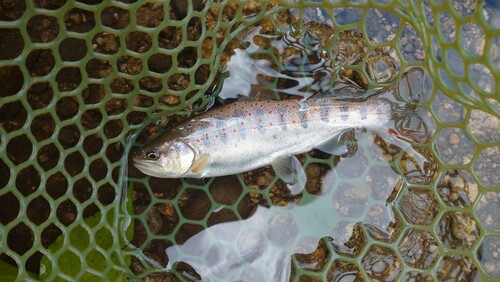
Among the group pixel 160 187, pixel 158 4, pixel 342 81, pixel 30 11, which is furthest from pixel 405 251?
pixel 30 11

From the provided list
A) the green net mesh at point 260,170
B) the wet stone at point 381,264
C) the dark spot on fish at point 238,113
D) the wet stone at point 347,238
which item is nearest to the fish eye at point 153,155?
the green net mesh at point 260,170

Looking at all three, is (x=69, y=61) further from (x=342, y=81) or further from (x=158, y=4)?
(x=342, y=81)

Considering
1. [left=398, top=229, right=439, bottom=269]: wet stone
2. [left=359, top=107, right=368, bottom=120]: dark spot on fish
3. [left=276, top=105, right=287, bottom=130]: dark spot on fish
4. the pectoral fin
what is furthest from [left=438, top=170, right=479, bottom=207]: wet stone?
[left=276, top=105, right=287, bottom=130]: dark spot on fish

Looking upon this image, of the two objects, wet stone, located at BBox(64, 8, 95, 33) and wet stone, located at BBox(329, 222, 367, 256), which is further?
wet stone, located at BBox(329, 222, 367, 256)

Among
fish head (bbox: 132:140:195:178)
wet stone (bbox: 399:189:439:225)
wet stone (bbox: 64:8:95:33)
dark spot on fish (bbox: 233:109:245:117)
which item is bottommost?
fish head (bbox: 132:140:195:178)

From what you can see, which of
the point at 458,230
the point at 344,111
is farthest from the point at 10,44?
the point at 458,230

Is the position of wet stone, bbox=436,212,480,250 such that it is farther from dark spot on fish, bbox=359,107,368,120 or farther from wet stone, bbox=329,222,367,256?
dark spot on fish, bbox=359,107,368,120
